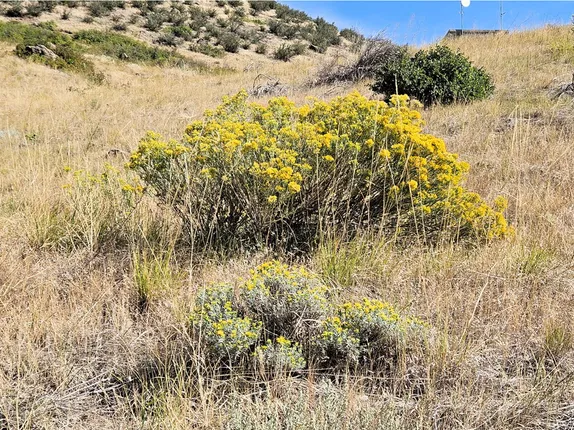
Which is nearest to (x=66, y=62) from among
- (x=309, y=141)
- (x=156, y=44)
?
(x=156, y=44)

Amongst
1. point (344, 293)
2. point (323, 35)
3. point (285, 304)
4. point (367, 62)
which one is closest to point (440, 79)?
point (367, 62)

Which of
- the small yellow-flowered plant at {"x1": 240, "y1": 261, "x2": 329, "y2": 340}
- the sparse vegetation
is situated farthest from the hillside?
the small yellow-flowered plant at {"x1": 240, "y1": 261, "x2": 329, "y2": 340}

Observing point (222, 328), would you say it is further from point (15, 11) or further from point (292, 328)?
point (15, 11)

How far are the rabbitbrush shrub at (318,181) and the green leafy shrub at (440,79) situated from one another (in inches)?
183

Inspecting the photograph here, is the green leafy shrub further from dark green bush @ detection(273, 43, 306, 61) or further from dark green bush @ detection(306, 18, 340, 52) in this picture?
dark green bush @ detection(306, 18, 340, 52)

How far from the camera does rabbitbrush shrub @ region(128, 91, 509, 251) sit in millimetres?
2922

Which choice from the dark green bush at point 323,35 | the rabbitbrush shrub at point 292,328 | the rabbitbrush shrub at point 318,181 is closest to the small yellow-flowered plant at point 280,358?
the rabbitbrush shrub at point 292,328

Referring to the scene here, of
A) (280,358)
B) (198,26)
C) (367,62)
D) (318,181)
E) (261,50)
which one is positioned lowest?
(280,358)

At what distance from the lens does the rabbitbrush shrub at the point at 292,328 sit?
1.91 meters

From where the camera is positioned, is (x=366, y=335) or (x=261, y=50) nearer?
(x=366, y=335)

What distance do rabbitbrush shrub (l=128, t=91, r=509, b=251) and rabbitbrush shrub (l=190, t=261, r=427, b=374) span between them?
776 mm

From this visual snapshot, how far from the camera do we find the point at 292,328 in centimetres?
213

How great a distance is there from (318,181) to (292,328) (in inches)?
43.4

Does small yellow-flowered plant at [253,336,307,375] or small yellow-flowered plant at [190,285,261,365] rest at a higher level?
small yellow-flowered plant at [190,285,261,365]
